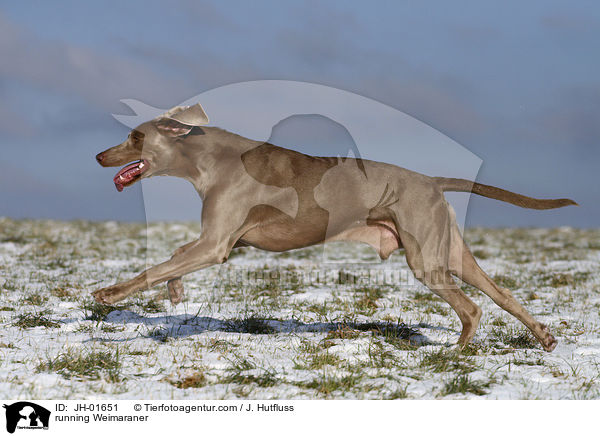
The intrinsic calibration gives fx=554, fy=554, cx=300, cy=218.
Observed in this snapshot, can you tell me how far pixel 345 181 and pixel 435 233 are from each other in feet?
2.94

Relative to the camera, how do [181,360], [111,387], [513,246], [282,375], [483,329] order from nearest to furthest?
[111,387] → [282,375] → [181,360] → [483,329] → [513,246]

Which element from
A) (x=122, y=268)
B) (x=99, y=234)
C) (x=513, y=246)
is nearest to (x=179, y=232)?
(x=99, y=234)

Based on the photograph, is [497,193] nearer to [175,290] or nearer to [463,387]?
[463,387]

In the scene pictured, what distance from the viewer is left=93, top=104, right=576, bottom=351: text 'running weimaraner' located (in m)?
4.72

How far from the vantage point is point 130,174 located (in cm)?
485

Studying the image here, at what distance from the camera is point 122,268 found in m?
8.90

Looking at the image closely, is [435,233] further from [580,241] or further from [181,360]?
[580,241]

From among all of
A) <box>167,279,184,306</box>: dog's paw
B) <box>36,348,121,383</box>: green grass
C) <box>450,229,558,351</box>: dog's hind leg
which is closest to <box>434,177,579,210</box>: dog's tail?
<box>450,229,558,351</box>: dog's hind leg

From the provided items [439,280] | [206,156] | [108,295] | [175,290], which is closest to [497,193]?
[439,280]

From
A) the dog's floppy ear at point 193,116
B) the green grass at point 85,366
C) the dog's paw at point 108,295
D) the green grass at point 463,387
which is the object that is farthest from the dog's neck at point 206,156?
the green grass at point 463,387

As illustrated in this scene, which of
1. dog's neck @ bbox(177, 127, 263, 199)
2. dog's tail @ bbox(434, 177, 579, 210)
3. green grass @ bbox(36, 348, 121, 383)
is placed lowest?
green grass @ bbox(36, 348, 121, 383)

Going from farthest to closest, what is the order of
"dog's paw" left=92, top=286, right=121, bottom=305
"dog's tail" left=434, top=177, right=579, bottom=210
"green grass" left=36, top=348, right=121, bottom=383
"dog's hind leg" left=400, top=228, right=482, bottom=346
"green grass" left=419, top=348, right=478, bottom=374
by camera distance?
"dog's tail" left=434, top=177, right=579, bottom=210
"dog's hind leg" left=400, top=228, right=482, bottom=346
"dog's paw" left=92, top=286, right=121, bottom=305
"green grass" left=419, top=348, right=478, bottom=374
"green grass" left=36, top=348, right=121, bottom=383

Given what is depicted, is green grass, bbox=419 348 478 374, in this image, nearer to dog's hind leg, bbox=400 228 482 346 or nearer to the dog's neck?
dog's hind leg, bbox=400 228 482 346

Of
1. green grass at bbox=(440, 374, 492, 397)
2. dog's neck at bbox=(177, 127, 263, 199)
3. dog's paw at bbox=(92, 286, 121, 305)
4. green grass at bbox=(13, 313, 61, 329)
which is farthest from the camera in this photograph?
green grass at bbox=(13, 313, 61, 329)
